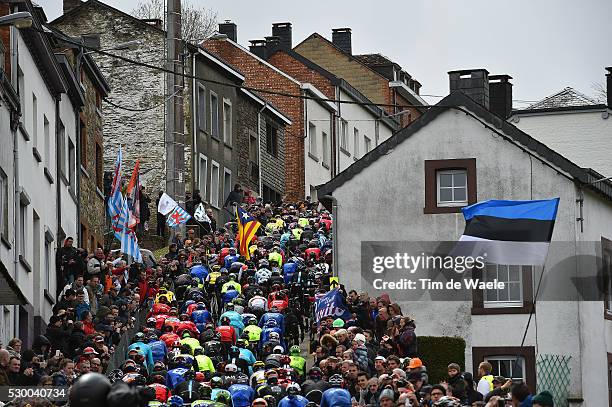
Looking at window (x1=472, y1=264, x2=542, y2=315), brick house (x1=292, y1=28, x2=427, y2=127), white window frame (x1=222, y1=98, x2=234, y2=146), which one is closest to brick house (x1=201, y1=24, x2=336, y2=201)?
white window frame (x1=222, y1=98, x2=234, y2=146)

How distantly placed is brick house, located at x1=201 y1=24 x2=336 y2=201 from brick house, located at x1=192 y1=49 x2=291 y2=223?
0.69 meters

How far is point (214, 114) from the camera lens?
211 feet

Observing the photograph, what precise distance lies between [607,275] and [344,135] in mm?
36820

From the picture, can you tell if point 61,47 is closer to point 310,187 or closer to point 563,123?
point 563,123

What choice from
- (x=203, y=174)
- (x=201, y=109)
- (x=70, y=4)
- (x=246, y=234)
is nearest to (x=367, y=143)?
(x=201, y=109)

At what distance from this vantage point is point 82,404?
29.6 ft

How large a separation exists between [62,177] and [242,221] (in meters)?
4.70

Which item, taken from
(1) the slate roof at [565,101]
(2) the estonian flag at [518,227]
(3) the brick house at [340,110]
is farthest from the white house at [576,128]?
(2) the estonian flag at [518,227]

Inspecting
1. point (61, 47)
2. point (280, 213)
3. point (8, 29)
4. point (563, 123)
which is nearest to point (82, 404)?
point (8, 29)

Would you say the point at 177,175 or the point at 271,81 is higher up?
the point at 271,81

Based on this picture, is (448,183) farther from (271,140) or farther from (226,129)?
(271,140)

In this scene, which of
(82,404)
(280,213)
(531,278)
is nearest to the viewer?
(82,404)

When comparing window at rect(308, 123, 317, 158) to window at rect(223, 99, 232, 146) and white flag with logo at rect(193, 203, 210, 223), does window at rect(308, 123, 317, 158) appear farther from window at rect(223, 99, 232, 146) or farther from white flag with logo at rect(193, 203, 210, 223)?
white flag with logo at rect(193, 203, 210, 223)

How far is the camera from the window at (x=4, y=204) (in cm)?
3316
